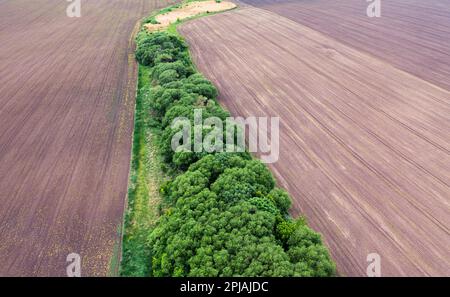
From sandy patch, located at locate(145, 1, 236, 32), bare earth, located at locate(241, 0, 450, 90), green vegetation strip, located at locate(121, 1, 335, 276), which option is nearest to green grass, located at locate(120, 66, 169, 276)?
green vegetation strip, located at locate(121, 1, 335, 276)

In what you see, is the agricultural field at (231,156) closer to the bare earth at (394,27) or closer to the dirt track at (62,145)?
the dirt track at (62,145)

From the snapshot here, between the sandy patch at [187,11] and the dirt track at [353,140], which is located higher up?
the sandy patch at [187,11]

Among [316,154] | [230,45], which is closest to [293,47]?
[230,45]

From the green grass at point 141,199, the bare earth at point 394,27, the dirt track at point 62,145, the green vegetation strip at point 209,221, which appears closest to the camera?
the green vegetation strip at point 209,221

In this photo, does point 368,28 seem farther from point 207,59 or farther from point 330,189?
point 330,189

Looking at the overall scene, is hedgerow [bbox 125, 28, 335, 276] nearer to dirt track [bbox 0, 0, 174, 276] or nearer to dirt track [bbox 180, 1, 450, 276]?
dirt track [bbox 180, 1, 450, 276]

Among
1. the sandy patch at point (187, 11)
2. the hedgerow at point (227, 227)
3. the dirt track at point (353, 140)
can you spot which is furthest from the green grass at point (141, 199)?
the sandy patch at point (187, 11)

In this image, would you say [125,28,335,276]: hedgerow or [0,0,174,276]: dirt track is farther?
[0,0,174,276]: dirt track
